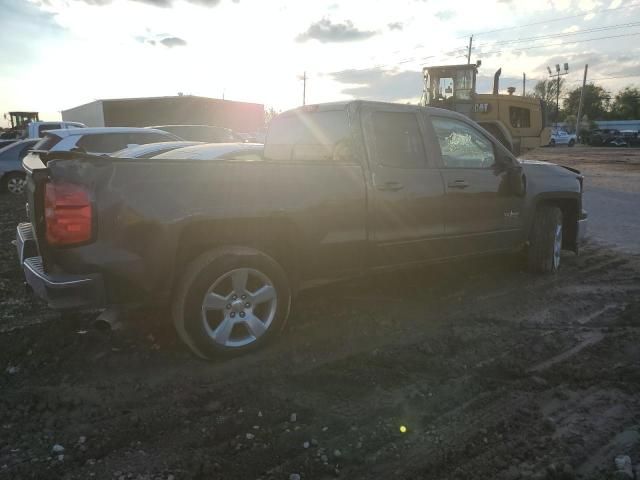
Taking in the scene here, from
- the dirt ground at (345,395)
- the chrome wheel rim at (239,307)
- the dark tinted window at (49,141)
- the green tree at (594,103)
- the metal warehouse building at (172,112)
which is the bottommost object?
the dirt ground at (345,395)

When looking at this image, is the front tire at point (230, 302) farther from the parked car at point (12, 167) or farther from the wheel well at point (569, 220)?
the parked car at point (12, 167)

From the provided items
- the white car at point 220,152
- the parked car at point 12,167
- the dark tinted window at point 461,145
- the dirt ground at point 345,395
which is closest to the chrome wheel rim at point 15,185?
the parked car at point 12,167

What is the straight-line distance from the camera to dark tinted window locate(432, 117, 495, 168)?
497cm

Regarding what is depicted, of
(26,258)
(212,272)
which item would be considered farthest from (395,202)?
(26,258)

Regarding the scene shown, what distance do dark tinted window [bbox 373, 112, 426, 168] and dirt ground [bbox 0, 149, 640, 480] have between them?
137 cm

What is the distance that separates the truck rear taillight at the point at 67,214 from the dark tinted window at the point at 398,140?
7.79 feet

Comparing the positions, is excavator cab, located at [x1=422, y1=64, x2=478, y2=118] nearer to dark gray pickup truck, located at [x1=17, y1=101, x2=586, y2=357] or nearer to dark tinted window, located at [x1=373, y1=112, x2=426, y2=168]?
dark gray pickup truck, located at [x1=17, y1=101, x2=586, y2=357]

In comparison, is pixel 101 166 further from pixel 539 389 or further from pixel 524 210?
pixel 524 210

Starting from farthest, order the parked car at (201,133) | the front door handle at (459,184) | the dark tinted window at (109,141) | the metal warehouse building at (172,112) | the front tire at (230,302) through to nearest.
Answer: the metal warehouse building at (172,112) < the parked car at (201,133) < the dark tinted window at (109,141) < the front door handle at (459,184) < the front tire at (230,302)

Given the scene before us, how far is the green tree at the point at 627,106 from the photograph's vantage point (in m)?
87.7

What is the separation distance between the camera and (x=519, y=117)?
20.9 m

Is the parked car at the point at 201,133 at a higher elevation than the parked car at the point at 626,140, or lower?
lower

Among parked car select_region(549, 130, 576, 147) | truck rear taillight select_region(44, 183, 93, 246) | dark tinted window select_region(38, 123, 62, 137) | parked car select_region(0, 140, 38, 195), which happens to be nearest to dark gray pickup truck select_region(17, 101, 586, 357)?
truck rear taillight select_region(44, 183, 93, 246)

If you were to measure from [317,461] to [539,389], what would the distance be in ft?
5.14
